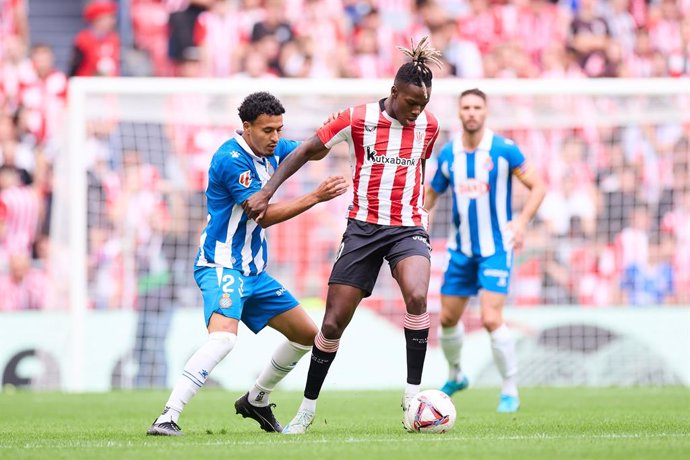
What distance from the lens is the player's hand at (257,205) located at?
798cm

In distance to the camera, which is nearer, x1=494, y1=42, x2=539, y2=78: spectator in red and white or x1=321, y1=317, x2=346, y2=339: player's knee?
x1=321, y1=317, x2=346, y2=339: player's knee

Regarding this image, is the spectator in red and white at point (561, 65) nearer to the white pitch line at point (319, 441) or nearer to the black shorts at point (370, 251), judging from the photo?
the black shorts at point (370, 251)

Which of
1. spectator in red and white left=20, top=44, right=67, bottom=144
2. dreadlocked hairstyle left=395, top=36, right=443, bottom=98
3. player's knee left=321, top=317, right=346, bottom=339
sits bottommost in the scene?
player's knee left=321, top=317, right=346, bottom=339

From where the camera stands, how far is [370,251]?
8359 millimetres

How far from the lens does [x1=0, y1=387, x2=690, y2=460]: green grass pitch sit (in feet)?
22.7

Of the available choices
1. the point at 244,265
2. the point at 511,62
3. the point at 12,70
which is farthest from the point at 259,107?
the point at 12,70

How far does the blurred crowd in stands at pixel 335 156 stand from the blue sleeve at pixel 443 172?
413 centimetres

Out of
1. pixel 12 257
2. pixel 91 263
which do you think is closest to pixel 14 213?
pixel 12 257

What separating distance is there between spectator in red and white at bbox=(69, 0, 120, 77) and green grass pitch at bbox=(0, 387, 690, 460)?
277 inches

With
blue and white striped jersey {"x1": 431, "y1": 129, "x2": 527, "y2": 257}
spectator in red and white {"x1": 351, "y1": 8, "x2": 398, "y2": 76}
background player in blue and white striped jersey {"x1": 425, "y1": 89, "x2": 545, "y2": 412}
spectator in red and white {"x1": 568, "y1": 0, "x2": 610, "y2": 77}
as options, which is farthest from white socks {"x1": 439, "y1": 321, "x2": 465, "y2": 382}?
spectator in red and white {"x1": 568, "y1": 0, "x2": 610, "y2": 77}

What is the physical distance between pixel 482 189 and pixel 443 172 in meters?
0.39

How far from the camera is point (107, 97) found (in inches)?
593

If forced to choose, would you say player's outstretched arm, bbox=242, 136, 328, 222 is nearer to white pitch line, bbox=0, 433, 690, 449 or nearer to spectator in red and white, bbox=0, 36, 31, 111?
white pitch line, bbox=0, 433, 690, 449

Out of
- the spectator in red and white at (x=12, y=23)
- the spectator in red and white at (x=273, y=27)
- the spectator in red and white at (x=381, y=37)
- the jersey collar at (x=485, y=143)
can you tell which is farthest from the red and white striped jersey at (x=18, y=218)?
the jersey collar at (x=485, y=143)
